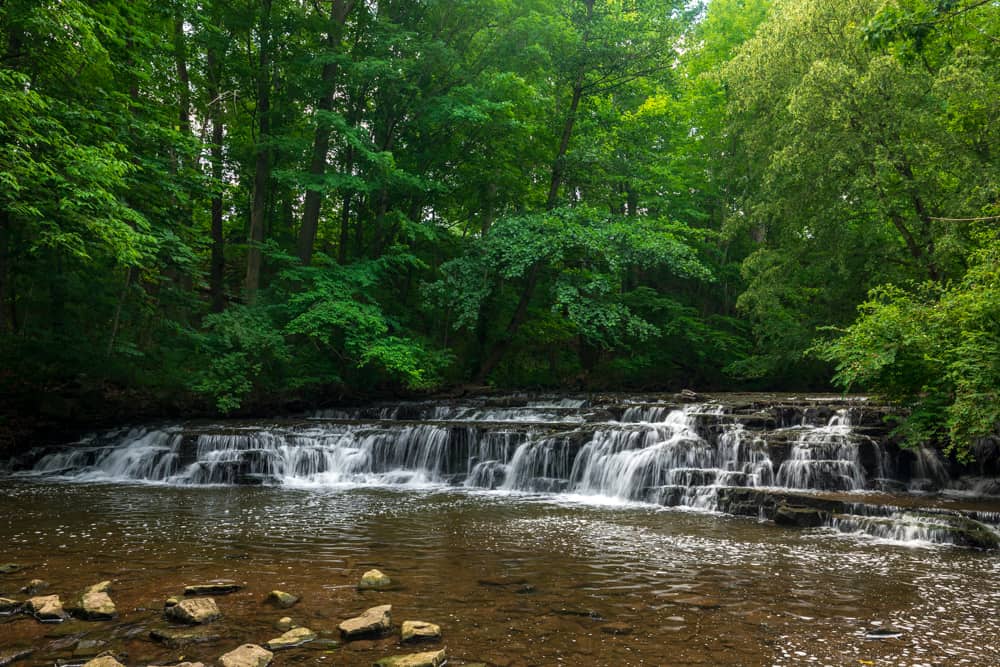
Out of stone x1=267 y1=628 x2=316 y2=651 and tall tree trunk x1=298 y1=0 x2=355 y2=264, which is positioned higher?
tall tree trunk x1=298 y1=0 x2=355 y2=264

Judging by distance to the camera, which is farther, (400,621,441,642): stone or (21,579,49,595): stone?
(21,579,49,595): stone

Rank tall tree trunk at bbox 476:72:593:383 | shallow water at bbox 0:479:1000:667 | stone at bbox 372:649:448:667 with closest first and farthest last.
Result: stone at bbox 372:649:448:667, shallow water at bbox 0:479:1000:667, tall tree trunk at bbox 476:72:593:383

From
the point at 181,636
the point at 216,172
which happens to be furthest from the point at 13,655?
the point at 216,172

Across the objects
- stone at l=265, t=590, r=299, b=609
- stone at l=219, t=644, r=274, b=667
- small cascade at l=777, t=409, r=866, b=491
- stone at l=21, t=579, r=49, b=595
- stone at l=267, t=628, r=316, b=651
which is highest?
small cascade at l=777, t=409, r=866, b=491

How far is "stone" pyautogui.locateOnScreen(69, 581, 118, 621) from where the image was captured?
13.1ft

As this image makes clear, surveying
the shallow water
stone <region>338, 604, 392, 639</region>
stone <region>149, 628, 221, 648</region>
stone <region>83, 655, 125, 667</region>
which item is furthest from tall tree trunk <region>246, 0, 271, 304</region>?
stone <region>83, 655, 125, 667</region>

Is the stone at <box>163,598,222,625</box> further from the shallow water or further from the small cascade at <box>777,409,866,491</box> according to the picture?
the small cascade at <box>777,409,866,491</box>

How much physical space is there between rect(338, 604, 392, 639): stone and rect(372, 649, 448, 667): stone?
40cm

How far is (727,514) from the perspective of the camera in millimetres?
9102

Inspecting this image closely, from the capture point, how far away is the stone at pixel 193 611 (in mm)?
3945

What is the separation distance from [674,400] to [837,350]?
6948mm

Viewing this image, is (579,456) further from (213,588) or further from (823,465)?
(213,588)

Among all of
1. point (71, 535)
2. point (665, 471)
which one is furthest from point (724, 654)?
point (665, 471)

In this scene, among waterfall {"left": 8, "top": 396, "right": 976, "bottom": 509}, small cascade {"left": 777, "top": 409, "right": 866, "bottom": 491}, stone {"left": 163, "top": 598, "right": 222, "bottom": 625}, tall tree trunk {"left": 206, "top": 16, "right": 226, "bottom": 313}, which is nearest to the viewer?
stone {"left": 163, "top": 598, "right": 222, "bottom": 625}
